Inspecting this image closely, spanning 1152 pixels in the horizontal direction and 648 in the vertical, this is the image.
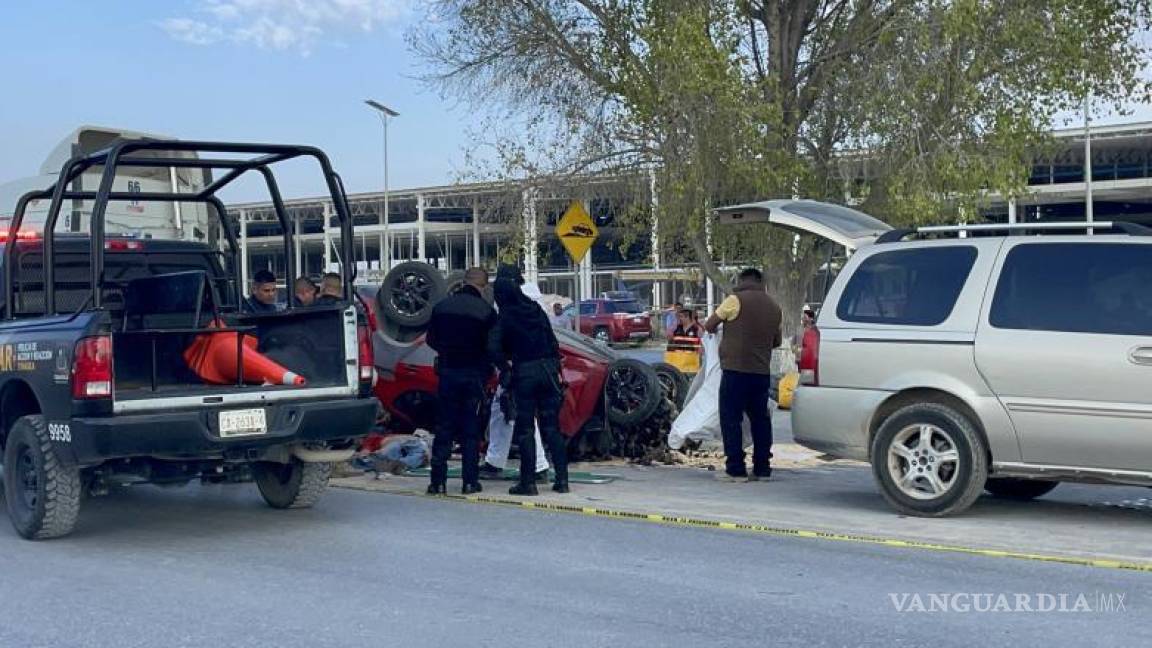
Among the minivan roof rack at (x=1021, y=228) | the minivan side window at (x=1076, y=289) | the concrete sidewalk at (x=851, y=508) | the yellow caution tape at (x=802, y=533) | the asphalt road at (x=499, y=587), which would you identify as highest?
the minivan roof rack at (x=1021, y=228)

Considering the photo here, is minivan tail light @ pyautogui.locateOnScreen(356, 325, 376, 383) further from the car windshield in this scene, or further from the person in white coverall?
the car windshield

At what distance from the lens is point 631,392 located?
37.8ft

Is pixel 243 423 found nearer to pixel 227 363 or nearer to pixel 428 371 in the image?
pixel 227 363

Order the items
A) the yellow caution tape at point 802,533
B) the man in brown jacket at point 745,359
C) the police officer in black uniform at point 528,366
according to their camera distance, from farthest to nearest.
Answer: the man in brown jacket at point 745,359
the police officer in black uniform at point 528,366
the yellow caution tape at point 802,533

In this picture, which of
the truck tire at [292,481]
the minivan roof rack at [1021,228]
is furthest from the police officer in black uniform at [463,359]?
the minivan roof rack at [1021,228]

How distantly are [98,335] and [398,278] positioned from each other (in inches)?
173

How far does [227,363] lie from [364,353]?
95 centimetres

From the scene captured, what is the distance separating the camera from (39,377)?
767cm

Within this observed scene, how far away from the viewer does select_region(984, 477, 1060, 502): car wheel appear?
9383 millimetres

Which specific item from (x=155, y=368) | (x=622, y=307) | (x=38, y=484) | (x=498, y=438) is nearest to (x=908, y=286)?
(x=498, y=438)

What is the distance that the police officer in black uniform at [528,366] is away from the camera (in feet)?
31.1

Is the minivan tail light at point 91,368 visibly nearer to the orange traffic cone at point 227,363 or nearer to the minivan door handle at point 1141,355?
the orange traffic cone at point 227,363

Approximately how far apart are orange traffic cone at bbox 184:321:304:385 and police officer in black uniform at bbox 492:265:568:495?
5.61 feet

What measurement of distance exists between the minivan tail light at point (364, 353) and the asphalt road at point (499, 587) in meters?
1.03
